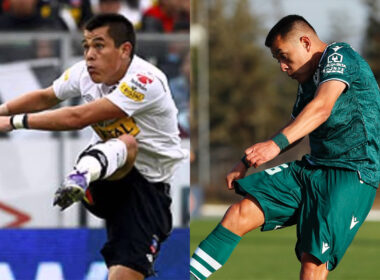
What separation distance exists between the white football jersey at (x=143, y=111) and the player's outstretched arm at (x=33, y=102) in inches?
2.8

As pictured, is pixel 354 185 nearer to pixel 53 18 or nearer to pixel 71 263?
pixel 71 263

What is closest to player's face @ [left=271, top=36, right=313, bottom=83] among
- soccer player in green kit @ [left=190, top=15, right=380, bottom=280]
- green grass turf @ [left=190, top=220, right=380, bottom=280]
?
soccer player in green kit @ [left=190, top=15, right=380, bottom=280]

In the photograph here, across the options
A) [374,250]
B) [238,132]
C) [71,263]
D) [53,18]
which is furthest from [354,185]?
[238,132]

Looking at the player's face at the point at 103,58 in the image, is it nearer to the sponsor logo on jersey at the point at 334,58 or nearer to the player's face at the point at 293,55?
the player's face at the point at 293,55

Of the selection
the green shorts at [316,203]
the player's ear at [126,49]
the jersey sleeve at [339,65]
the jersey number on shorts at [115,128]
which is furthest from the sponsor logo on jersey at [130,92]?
the jersey sleeve at [339,65]

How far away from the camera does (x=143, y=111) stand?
256 inches

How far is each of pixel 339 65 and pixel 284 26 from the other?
0.38 metres

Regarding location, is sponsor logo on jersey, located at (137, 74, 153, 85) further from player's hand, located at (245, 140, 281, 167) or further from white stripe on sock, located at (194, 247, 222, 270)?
player's hand, located at (245, 140, 281, 167)

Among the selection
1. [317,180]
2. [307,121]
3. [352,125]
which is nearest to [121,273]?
[317,180]

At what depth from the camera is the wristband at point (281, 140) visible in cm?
463

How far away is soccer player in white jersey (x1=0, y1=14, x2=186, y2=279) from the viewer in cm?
622

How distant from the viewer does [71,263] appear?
7.45 metres

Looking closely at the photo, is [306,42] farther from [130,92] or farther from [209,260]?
[130,92]

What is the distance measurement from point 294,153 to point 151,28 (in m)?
22.9
